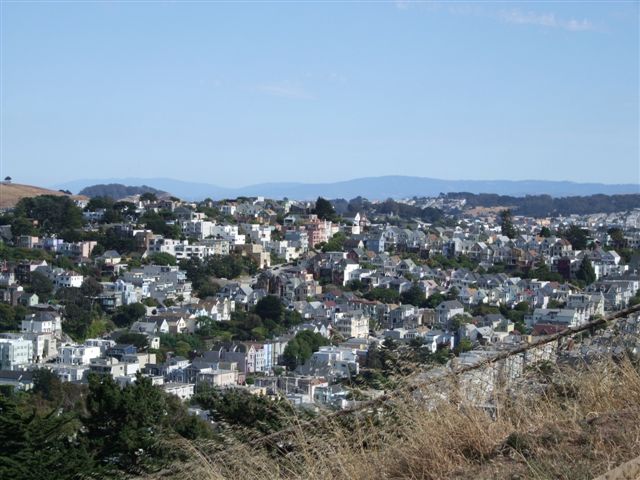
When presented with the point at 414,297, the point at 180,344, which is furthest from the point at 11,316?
the point at 414,297

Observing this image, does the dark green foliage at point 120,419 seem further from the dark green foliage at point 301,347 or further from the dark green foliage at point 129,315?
the dark green foliage at point 129,315

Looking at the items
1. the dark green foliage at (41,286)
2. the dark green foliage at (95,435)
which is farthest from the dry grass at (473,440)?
the dark green foliage at (41,286)

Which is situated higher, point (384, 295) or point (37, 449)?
point (37, 449)

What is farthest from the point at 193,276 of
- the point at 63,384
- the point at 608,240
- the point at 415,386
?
the point at 415,386

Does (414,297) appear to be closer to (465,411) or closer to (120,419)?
(120,419)

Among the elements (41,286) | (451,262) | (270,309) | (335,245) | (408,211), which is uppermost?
(408,211)

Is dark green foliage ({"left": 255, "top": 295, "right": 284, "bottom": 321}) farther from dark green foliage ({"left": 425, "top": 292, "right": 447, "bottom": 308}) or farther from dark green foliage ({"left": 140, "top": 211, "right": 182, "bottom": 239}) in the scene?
dark green foliage ({"left": 140, "top": 211, "right": 182, "bottom": 239})
